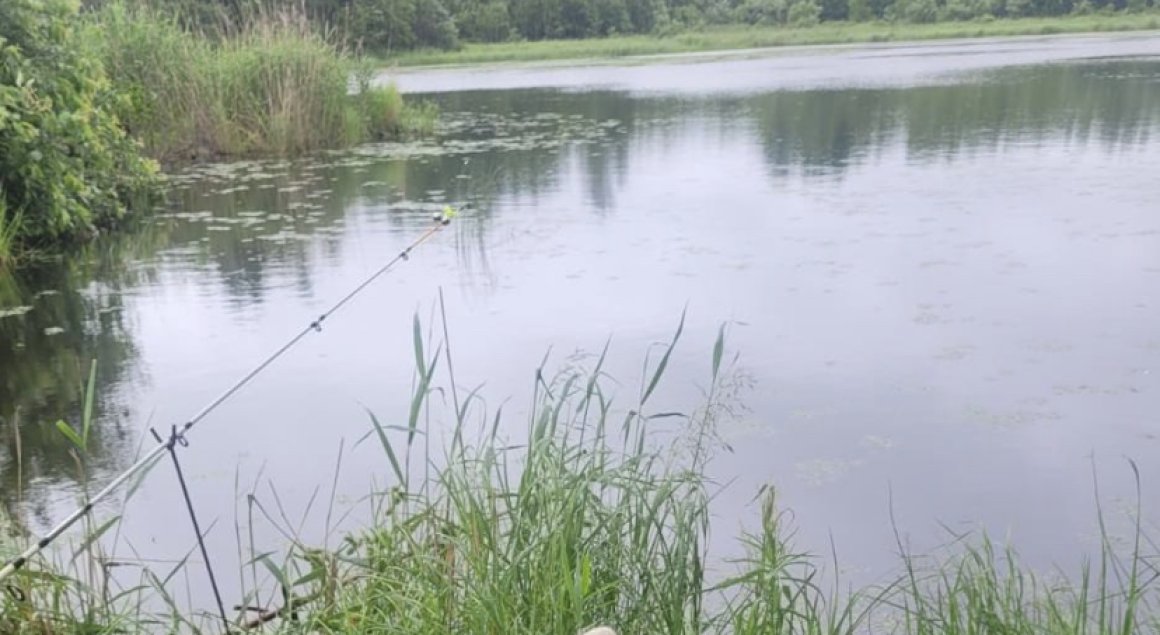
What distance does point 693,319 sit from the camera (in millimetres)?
4430

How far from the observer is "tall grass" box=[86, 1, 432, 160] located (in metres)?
9.09

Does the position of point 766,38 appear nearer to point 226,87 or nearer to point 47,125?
point 226,87

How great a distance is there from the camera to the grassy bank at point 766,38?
32250 mm

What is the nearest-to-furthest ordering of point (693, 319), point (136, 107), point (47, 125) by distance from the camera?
point (693, 319) → point (47, 125) → point (136, 107)

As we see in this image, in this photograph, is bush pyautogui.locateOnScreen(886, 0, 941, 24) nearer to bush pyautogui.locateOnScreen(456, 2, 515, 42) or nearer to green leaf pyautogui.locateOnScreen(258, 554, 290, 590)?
bush pyautogui.locateOnScreen(456, 2, 515, 42)

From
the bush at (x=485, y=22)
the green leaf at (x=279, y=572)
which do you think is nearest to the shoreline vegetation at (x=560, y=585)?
the green leaf at (x=279, y=572)

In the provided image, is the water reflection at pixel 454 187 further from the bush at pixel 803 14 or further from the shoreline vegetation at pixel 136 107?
the bush at pixel 803 14

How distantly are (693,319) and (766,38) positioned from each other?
113 feet

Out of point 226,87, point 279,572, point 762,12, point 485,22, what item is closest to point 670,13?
point 762,12

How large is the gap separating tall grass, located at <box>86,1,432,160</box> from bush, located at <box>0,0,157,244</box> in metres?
2.45

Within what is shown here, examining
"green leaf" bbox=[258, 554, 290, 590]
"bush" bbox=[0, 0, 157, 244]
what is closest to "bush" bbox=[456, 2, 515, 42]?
"bush" bbox=[0, 0, 157, 244]

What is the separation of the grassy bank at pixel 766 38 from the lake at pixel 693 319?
2266 cm

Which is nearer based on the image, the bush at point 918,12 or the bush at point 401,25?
the bush at point 401,25

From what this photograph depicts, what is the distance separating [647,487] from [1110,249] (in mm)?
3907
